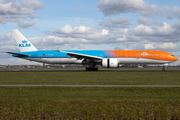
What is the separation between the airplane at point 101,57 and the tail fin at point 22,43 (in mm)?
2149

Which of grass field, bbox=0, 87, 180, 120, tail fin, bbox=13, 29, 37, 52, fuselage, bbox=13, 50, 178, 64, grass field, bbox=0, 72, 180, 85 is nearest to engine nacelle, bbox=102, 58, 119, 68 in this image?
fuselage, bbox=13, 50, 178, 64

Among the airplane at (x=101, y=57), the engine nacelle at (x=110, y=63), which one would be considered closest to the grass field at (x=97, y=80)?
the engine nacelle at (x=110, y=63)

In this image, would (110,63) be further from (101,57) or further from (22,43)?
(22,43)

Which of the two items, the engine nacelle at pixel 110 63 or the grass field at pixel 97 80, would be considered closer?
the grass field at pixel 97 80

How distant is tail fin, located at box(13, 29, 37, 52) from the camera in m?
50.2

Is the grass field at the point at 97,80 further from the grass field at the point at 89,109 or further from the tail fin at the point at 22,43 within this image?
the tail fin at the point at 22,43

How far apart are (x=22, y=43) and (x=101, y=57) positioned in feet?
66.4

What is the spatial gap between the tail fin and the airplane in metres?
2.15

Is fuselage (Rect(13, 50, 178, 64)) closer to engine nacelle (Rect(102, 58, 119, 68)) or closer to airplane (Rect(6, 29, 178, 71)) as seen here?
airplane (Rect(6, 29, 178, 71))

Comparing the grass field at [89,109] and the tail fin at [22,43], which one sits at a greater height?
the tail fin at [22,43]

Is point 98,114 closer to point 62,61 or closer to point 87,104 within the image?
point 87,104

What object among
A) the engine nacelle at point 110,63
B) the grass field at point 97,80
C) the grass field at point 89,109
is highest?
the engine nacelle at point 110,63

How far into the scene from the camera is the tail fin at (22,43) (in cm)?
5016

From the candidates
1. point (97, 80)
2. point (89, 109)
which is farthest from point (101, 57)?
point (89, 109)
